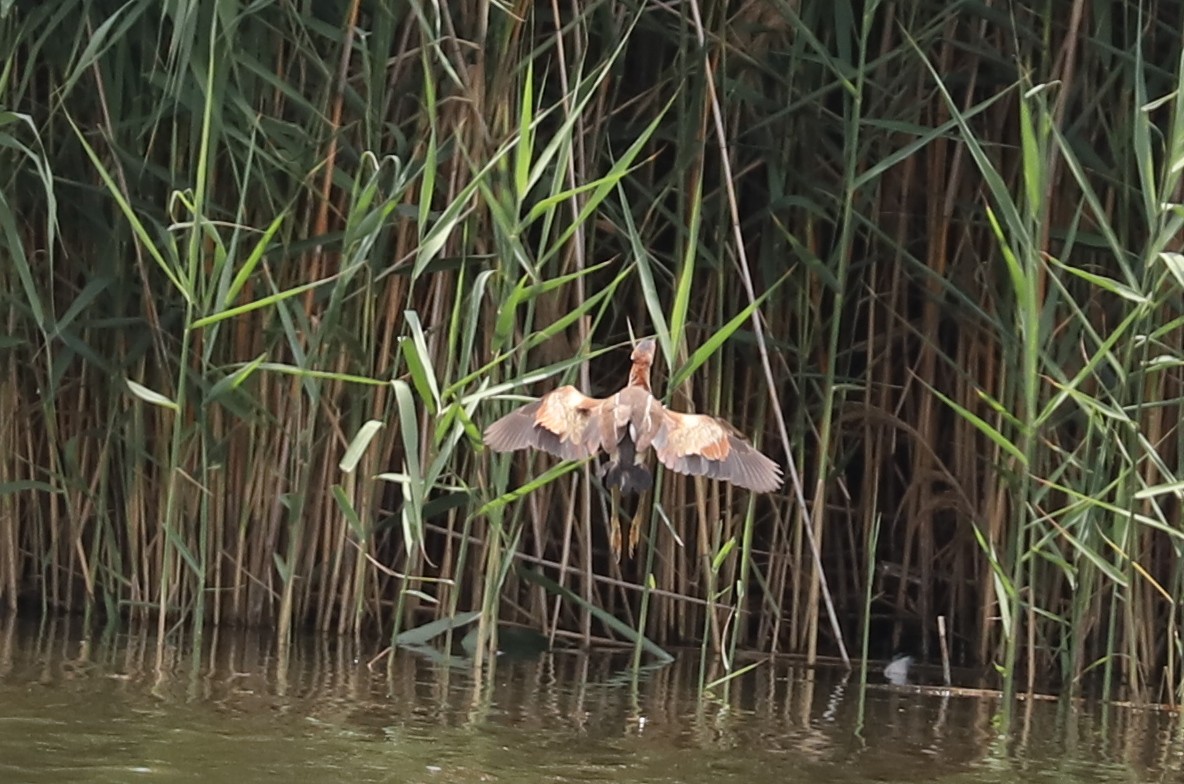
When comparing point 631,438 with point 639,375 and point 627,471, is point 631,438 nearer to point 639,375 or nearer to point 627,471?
point 627,471

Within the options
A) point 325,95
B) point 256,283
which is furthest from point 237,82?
point 256,283

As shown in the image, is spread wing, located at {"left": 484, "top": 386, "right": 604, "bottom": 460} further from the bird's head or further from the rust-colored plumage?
the bird's head

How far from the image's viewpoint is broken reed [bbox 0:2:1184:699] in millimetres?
5090

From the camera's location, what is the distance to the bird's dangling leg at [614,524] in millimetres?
5043

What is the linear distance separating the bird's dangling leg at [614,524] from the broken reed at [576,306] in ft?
0.28

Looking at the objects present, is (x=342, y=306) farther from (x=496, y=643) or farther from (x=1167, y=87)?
(x=1167, y=87)

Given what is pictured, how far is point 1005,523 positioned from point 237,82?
2.42 metres

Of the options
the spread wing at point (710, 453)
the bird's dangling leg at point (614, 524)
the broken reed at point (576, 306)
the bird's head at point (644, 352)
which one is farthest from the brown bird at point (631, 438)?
the bird's dangling leg at point (614, 524)

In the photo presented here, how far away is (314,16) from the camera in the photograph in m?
5.30

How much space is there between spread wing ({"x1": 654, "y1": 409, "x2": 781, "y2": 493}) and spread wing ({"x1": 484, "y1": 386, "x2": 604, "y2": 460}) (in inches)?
6.8

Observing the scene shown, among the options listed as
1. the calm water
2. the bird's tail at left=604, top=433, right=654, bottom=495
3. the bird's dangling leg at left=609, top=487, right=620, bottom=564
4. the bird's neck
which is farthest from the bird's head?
the calm water

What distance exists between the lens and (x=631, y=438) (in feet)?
14.6

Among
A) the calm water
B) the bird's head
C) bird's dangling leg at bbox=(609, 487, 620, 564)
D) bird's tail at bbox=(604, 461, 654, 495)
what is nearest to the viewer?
the calm water

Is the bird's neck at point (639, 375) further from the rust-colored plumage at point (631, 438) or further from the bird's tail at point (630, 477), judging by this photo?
the bird's tail at point (630, 477)
